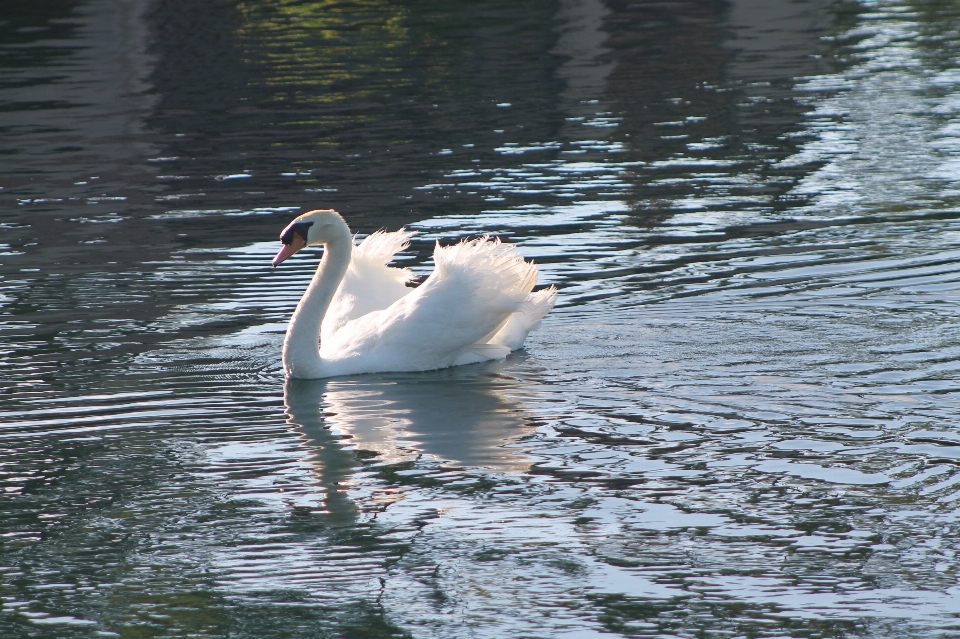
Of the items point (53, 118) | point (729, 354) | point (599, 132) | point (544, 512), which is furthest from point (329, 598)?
point (53, 118)

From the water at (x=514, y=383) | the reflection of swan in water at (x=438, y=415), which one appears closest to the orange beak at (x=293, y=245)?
the water at (x=514, y=383)

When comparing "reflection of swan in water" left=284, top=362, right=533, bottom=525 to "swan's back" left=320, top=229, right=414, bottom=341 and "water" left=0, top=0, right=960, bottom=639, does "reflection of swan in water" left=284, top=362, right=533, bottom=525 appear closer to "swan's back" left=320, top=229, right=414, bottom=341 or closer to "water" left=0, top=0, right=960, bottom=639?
"water" left=0, top=0, right=960, bottom=639

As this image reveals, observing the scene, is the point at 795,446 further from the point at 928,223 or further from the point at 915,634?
the point at 928,223

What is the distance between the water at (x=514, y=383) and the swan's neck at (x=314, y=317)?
0.62ft

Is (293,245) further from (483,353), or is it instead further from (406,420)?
(406,420)

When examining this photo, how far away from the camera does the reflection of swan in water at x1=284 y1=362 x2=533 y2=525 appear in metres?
8.96

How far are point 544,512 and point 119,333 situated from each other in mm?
5503

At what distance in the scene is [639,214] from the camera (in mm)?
15742

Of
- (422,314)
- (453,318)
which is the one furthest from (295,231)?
(453,318)

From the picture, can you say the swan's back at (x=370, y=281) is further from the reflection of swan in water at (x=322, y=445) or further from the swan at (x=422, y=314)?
the reflection of swan in water at (x=322, y=445)

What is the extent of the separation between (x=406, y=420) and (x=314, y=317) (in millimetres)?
1598

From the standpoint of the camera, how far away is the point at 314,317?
11047 mm

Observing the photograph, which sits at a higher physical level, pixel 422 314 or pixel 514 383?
pixel 422 314

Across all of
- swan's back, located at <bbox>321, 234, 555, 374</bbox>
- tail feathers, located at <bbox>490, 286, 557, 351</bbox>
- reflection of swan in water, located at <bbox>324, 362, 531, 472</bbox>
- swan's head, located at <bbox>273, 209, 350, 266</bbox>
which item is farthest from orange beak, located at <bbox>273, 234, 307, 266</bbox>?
tail feathers, located at <bbox>490, 286, 557, 351</bbox>
